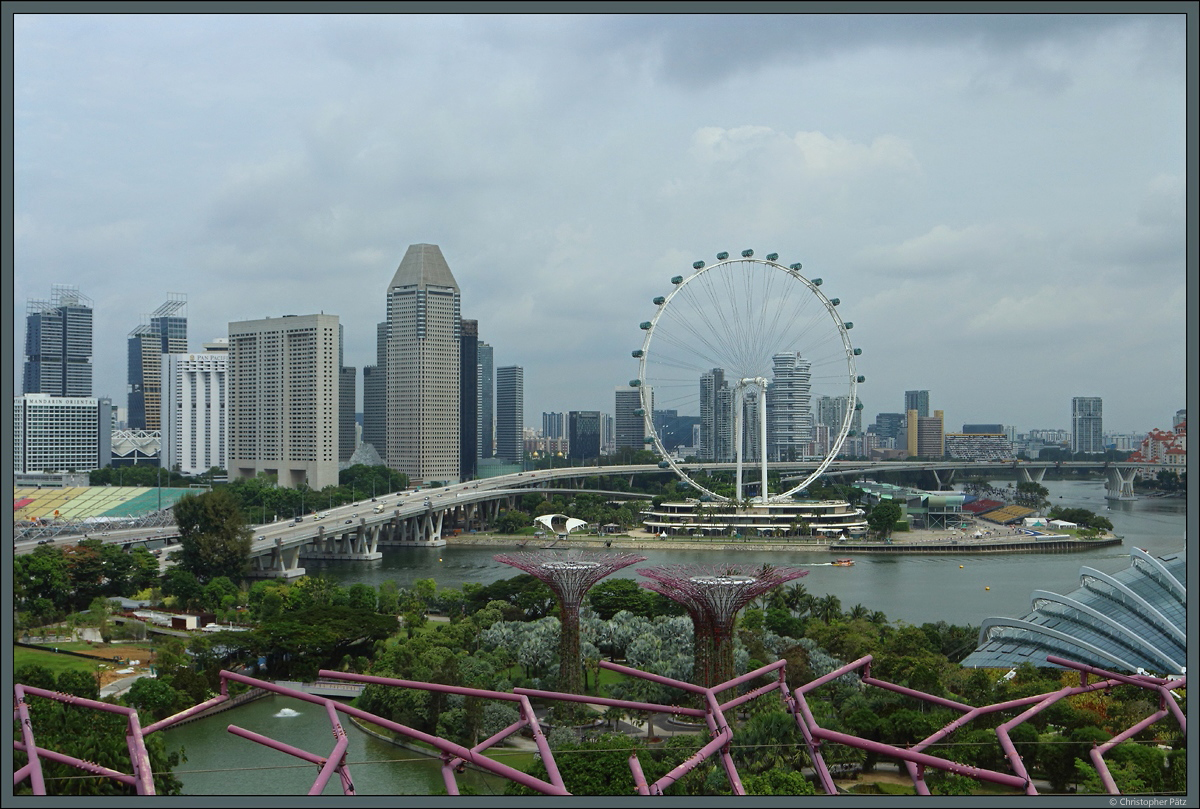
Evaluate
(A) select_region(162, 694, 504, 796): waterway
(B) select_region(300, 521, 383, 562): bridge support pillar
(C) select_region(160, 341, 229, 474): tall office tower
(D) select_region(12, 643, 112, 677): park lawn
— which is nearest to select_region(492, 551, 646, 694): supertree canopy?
(A) select_region(162, 694, 504, 796): waterway

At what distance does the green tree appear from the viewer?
2305 centimetres

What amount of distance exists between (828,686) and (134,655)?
33.7 ft

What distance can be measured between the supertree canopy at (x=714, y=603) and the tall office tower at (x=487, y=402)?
77466mm

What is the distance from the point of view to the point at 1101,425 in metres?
66.6

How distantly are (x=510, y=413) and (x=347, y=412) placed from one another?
17.7 meters

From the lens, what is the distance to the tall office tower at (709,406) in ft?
267

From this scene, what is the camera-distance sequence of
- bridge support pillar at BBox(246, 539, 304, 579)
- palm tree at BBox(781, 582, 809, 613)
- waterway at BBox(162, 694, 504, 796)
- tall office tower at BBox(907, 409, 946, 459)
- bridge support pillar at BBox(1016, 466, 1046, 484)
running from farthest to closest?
tall office tower at BBox(907, 409, 946, 459)
bridge support pillar at BBox(1016, 466, 1046, 484)
bridge support pillar at BBox(246, 539, 304, 579)
palm tree at BBox(781, 582, 809, 613)
waterway at BBox(162, 694, 504, 796)

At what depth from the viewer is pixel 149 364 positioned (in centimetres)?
7600

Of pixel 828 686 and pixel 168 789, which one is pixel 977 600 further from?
pixel 168 789

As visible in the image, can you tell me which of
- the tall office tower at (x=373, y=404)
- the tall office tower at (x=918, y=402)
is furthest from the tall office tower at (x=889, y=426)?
the tall office tower at (x=373, y=404)

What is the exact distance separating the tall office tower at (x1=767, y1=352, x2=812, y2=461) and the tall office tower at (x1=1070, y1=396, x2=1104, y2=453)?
62.0ft

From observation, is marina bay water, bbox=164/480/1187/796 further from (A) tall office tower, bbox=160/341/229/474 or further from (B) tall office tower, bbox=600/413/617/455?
(B) tall office tower, bbox=600/413/617/455

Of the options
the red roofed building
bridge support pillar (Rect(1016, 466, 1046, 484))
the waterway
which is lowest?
the waterway

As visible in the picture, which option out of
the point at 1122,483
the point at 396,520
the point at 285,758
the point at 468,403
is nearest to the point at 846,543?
the point at 396,520
